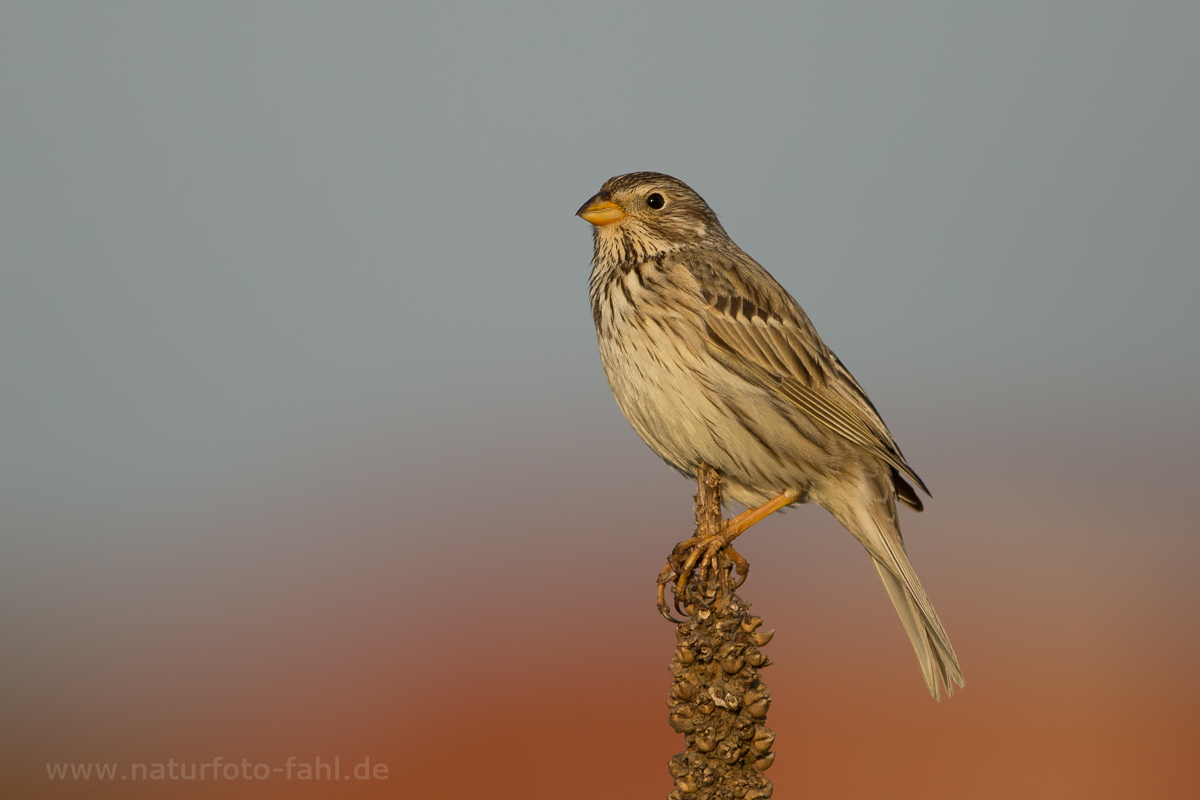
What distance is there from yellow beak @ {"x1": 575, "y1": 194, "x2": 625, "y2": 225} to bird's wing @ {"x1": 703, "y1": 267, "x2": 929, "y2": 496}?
0.83 metres

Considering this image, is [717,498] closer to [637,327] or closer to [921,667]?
[637,327]

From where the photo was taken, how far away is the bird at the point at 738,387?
5.69m

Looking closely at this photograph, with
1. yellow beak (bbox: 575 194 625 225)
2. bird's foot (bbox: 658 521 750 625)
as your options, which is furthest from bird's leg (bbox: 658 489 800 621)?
yellow beak (bbox: 575 194 625 225)

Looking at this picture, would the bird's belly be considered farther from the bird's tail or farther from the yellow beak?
the yellow beak

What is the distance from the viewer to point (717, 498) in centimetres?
495

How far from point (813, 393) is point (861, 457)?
1.50 ft

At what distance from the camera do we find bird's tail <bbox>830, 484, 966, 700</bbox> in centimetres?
574

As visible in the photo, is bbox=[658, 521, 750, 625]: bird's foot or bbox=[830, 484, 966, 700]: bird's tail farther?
bbox=[830, 484, 966, 700]: bird's tail

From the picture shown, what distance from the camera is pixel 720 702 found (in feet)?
12.0

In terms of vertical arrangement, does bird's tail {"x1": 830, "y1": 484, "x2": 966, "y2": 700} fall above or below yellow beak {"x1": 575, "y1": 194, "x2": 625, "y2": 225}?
below

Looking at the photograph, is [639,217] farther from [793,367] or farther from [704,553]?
[704,553]

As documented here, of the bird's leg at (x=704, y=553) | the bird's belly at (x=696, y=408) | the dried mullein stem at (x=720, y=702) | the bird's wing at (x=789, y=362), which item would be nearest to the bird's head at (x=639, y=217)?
the bird's wing at (x=789, y=362)

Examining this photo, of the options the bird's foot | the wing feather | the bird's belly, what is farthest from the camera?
the wing feather

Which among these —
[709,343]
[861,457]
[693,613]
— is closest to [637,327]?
[709,343]
